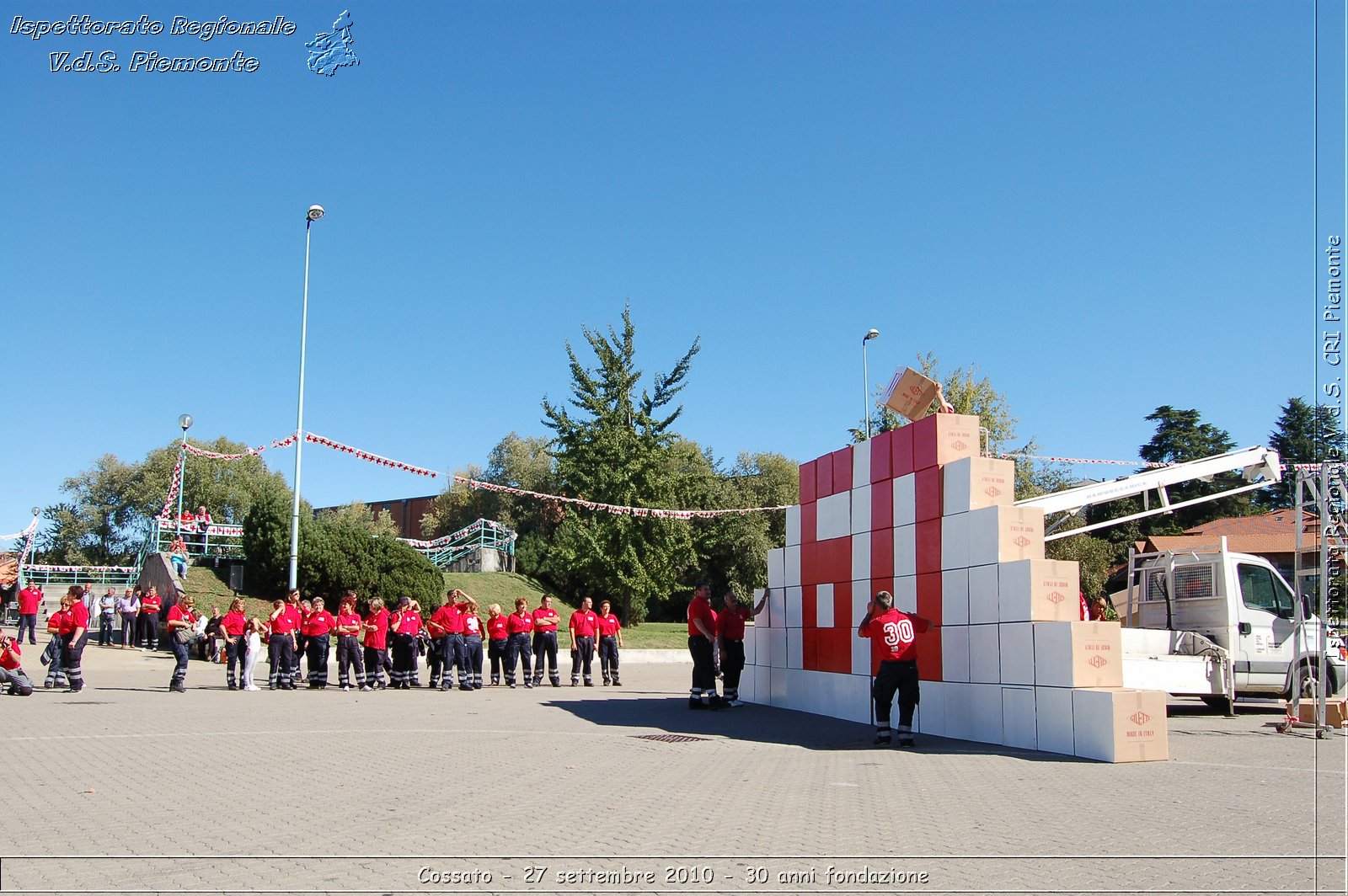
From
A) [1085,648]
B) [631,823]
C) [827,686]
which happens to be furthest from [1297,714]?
[631,823]

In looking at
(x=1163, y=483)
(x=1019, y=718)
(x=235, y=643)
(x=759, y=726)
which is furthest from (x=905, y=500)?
(x=235, y=643)

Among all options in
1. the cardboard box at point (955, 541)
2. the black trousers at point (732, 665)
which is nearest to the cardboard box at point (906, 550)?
the cardboard box at point (955, 541)

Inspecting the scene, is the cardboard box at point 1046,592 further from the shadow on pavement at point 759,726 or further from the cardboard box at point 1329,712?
the cardboard box at point 1329,712

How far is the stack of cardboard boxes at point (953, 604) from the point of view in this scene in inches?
434

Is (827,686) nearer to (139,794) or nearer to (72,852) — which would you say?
(139,794)

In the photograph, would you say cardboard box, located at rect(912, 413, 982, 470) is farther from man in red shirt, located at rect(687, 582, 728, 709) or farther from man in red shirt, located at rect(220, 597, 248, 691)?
man in red shirt, located at rect(220, 597, 248, 691)

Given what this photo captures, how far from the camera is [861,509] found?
15.1 metres

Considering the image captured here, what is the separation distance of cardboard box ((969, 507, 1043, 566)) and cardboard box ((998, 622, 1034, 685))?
76 cm

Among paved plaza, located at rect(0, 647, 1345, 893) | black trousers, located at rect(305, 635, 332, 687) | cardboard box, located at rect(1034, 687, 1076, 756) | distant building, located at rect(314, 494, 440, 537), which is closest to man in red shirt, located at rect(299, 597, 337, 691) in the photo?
black trousers, located at rect(305, 635, 332, 687)

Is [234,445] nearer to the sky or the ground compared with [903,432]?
nearer to the sky

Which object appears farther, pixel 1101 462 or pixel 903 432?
pixel 1101 462

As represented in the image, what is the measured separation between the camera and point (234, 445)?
234ft

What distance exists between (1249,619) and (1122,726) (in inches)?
286

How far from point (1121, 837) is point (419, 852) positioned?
4442mm
